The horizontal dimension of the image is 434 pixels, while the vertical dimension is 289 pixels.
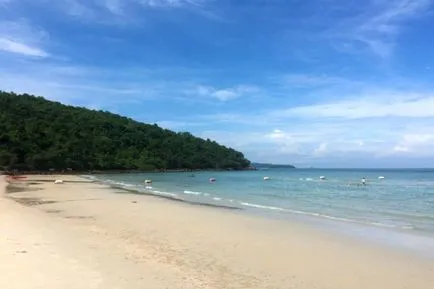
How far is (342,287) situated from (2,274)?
591cm

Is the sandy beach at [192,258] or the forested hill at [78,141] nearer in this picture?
the sandy beach at [192,258]

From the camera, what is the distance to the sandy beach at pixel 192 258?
315 inches

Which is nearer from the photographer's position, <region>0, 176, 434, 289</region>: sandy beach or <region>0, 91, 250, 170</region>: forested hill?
<region>0, 176, 434, 289</region>: sandy beach

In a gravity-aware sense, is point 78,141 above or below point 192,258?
above

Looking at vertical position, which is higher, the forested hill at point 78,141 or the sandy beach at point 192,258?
the forested hill at point 78,141

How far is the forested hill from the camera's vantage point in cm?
10450

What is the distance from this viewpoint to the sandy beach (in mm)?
8000

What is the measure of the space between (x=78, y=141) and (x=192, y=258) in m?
119

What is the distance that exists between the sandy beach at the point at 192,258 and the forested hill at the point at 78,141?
9259 centimetres

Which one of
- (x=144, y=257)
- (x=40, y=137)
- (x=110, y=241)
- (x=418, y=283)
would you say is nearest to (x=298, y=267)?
(x=418, y=283)

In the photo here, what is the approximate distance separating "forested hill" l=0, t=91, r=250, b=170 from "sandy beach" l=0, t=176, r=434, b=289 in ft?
304

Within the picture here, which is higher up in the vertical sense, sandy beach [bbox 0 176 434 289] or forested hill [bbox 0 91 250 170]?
forested hill [bbox 0 91 250 170]

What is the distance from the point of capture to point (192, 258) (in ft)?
33.3

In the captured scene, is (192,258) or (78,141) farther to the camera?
(78,141)
